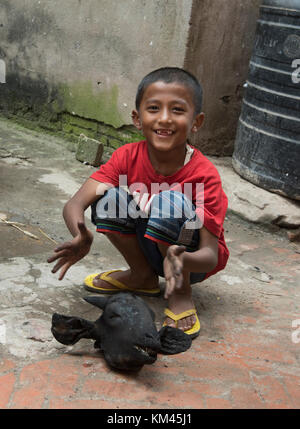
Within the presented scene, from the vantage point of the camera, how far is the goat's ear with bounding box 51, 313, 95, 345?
2035 mm

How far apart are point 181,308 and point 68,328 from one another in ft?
2.08

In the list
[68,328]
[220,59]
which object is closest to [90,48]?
[220,59]

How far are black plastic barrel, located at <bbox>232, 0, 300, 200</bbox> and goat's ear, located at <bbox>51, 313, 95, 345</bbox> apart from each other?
2.20 metres

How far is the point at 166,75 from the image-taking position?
2.40 m

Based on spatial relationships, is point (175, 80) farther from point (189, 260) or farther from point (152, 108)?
point (189, 260)

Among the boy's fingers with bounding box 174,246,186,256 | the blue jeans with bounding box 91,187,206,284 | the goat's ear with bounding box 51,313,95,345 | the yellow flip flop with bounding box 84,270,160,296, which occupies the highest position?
the boy's fingers with bounding box 174,246,186,256

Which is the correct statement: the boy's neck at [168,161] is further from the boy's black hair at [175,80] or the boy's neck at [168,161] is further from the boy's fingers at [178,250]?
the boy's fingers at [178,250]

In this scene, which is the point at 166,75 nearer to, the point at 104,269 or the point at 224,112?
the point at 104,269

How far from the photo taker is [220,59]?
429cm

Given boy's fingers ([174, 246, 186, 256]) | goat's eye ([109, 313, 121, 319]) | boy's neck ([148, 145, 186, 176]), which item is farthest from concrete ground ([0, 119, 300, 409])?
boy's neck ([148, 145, 186, 176])

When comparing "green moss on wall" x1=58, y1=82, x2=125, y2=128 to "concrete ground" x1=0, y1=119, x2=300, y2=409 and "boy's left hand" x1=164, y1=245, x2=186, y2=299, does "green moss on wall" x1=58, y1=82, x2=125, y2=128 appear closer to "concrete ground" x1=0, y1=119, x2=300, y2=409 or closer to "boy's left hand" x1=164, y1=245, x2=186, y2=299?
"concrete ground" x1=0, y1=119, x2=300, y2=409

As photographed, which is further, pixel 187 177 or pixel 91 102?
pixel 91 102

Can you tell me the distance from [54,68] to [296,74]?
8.63 feet

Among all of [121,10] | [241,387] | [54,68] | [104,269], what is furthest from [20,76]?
[241,387]
